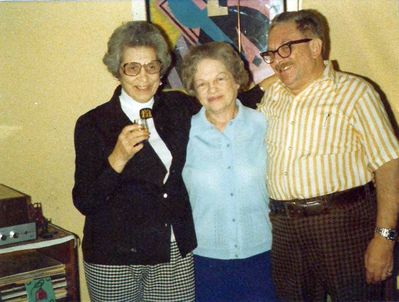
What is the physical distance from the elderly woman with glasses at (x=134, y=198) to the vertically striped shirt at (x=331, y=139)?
457 millimetres

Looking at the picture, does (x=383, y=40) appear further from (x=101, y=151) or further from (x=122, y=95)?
(x=101, y=151)

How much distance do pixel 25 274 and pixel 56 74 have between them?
1.04 m

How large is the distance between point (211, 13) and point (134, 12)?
431 mm

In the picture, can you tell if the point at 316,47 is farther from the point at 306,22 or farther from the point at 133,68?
the point at 133,68

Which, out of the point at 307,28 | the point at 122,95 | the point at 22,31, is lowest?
the point at 122,95

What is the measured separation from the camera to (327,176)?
1632 millimetres

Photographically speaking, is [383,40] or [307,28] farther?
[383,40]

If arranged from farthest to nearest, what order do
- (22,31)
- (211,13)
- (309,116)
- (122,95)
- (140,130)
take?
(211,13) → (22,31) → (122,95) → (309,116) → (140,130)

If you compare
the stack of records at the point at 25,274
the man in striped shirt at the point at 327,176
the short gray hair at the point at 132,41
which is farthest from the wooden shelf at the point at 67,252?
the man in striped shirt at the point at 327,176

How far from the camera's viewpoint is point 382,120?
61.7 inches

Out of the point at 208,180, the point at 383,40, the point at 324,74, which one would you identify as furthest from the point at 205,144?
the point at 383,40

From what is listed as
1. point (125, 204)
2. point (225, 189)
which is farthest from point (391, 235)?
point (125, 204)

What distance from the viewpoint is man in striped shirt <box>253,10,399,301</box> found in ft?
5.22

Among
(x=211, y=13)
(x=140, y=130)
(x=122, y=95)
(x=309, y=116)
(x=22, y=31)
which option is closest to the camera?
(x=140, y=130)
